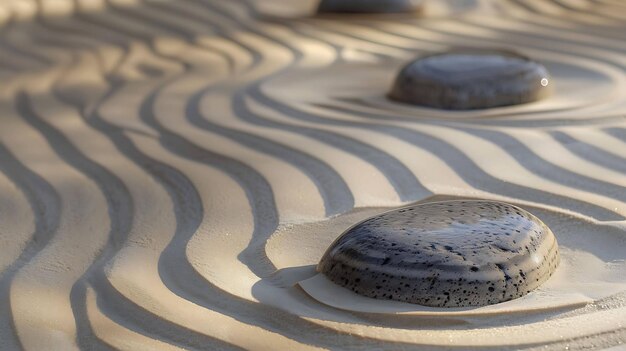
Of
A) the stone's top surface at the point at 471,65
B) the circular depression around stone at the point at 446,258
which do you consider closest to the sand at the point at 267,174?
the circular depression around stone at the point at 446,258

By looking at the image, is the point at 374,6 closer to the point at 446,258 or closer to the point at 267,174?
the point at 267,174

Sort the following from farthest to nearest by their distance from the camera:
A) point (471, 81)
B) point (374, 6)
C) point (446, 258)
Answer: point (374, 6) < point (471, 81) < point (446, 258)

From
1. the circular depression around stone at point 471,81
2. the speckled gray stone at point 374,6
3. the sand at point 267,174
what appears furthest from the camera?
the speckled gray stone at point 374,6

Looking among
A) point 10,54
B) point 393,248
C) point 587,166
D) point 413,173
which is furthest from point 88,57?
point 393,248

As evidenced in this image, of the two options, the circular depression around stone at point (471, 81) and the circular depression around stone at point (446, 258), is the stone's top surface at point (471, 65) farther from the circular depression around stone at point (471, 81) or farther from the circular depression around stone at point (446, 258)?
the circular depression around stone at point (446, 258)

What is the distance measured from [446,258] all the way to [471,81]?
1.66 metres

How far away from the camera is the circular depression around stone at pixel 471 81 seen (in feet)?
12.2

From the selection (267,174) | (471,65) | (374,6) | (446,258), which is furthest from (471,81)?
(374,6)

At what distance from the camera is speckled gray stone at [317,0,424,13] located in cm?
566

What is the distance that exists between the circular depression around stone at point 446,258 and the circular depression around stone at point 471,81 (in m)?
1.40

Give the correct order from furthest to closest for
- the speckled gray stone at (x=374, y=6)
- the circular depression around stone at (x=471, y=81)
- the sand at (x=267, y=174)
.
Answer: the speckled gray stone at (x=374, y=6) → the circular depression around stone at (x=471, y=81) → the sand at (x=267, y=174)

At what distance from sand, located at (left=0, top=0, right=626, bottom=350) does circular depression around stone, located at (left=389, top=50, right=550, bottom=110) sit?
64mm

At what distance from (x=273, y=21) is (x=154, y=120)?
1.94 metres

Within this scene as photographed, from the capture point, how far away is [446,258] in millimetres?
2189
